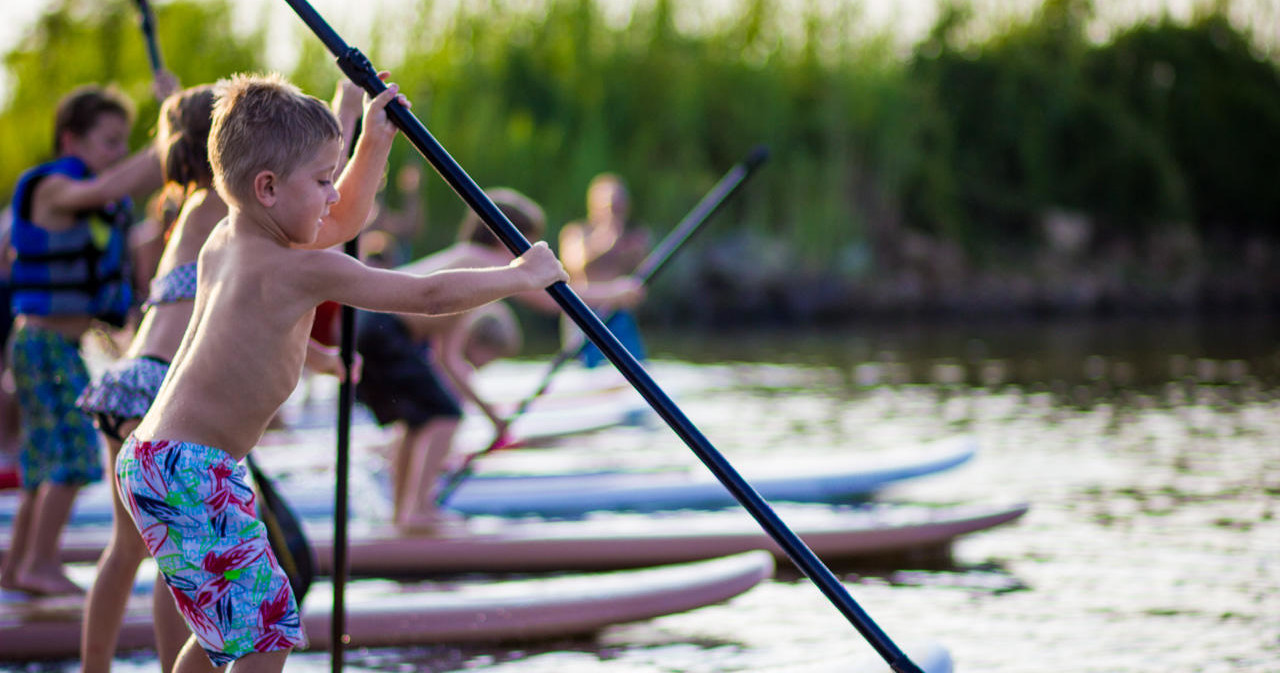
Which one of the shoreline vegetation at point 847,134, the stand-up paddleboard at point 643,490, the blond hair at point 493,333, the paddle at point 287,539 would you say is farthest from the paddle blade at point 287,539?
the shoreline vegetation at point 847,134

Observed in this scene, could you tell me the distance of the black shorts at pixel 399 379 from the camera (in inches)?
209

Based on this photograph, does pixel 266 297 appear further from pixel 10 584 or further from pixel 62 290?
pixel 10 584

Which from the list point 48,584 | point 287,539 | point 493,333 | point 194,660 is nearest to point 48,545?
point 48,584

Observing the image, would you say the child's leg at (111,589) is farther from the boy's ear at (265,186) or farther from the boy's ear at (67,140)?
the boy's ear at (67,140)

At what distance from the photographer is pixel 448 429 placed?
5359mm

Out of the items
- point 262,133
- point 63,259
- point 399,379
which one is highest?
point 262,133

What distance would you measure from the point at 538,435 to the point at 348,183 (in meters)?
6.33

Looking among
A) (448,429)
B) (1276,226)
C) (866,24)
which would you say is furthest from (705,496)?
(1276,226)

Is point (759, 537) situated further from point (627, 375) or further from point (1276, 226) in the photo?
point (1276, 226)

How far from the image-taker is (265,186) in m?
2.40

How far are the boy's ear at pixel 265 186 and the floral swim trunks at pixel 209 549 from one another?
42 cm

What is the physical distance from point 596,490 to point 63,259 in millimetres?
2835

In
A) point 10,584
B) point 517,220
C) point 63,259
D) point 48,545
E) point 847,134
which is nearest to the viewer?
point 63,259

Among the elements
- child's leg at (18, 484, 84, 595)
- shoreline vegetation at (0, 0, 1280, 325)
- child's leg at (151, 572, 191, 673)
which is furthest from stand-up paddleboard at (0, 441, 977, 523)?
shoreline vegetation at (0, 0, 1280, 325)
